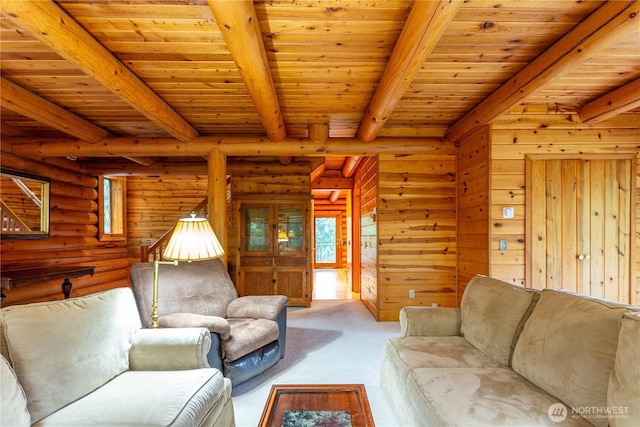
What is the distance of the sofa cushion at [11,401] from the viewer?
3.58 feet

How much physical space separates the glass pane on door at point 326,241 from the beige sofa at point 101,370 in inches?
352

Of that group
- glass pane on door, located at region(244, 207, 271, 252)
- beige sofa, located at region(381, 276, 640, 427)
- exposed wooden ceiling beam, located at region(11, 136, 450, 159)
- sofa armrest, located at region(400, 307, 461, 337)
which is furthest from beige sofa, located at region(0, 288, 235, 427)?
glass pane on door, located at region(244, 207, 271, 252)

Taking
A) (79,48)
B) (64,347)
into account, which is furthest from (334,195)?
(64,347)

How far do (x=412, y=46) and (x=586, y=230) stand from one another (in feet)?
9.27

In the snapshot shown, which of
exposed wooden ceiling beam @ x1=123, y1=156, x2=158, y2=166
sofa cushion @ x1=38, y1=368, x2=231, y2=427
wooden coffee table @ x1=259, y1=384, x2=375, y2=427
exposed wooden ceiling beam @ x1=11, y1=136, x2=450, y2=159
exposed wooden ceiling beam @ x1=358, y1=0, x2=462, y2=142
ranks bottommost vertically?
wooden coffee table @ x1=259, y1=384, x2=375, y2=427

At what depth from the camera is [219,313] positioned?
277cm

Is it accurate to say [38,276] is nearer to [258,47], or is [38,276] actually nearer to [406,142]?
[258,47]

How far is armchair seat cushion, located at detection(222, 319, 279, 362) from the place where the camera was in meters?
2.15

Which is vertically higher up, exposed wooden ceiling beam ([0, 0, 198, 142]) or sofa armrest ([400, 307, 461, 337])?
exposed wooden ceiling beam ([0, 0, 198, 142])

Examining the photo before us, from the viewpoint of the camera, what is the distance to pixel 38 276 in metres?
3.34

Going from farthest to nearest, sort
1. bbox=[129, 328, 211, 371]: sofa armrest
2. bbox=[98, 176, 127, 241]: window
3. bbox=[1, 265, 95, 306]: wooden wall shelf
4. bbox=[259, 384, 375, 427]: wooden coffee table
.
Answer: bbox=[98, 176, 127, 241]: window
bbox=[1, 265, 95, 306]: wooden wall shelf
bbox=[129, 328, 211, 371]: sofa armrest
bbox=[259, 384, 375, 427]: wooden coffee table

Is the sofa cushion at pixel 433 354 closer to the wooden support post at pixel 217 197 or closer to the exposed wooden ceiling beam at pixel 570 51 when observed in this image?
the exposed wooden ceiling beam at pixel 570 51

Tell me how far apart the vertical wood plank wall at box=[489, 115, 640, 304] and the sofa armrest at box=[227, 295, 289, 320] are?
2.24 meters

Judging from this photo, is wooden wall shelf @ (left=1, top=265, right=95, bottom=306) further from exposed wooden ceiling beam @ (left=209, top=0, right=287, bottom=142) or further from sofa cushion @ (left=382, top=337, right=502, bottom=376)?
sofa cushion @ (left=382, top=337, right=502, bottom=376)
